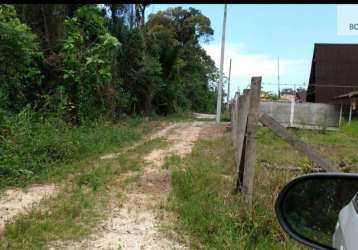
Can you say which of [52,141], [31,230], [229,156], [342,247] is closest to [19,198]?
[31,230]

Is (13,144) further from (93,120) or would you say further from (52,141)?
(93,120)

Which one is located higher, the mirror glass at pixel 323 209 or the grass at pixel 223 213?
the mirror glass at pixel 323 209

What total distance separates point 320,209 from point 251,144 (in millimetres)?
3300

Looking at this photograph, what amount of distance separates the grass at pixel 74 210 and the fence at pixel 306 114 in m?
13.4

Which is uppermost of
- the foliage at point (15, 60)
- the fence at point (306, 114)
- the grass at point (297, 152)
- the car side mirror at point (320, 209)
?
the foliage at point (15, 60)

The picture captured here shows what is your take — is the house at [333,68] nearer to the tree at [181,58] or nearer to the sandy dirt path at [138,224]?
the tree at [181,58]

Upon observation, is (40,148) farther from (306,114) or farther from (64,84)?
(306,114)

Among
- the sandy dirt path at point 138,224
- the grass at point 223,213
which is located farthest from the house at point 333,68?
the grass at point 223,213

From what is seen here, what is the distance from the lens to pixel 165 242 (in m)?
4.75

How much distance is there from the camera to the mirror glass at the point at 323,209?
5.49 feet

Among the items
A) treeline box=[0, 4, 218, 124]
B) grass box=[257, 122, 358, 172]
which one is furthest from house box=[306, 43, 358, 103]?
grass box=[257, 122, 358, 172]

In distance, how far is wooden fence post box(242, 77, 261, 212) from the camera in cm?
519

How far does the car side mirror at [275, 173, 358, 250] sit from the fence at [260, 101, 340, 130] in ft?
62.7

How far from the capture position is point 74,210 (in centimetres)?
559
